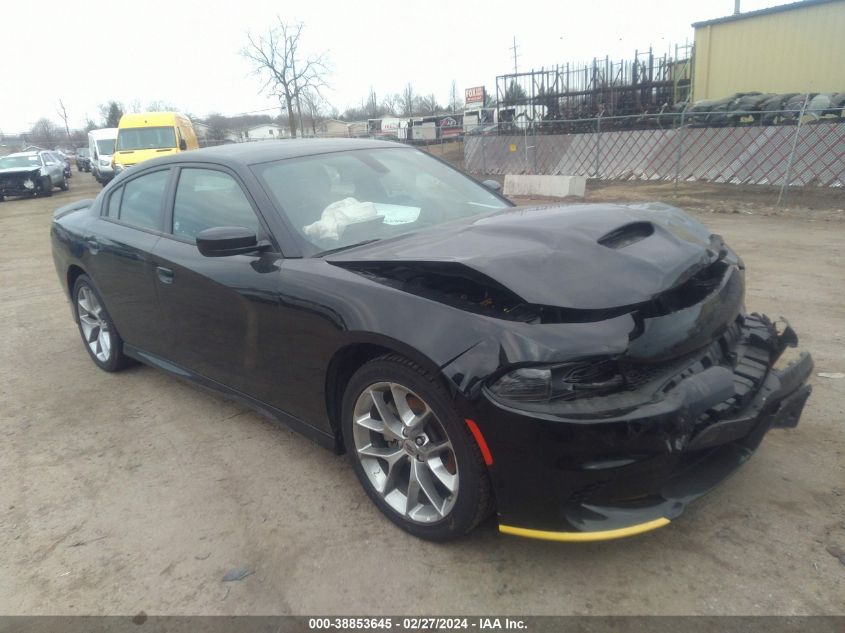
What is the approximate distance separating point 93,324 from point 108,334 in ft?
0.99

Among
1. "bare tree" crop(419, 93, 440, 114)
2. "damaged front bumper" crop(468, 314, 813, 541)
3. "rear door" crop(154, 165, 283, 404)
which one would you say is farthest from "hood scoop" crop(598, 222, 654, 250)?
"bare tree" crop(419, 93, 440, 114)

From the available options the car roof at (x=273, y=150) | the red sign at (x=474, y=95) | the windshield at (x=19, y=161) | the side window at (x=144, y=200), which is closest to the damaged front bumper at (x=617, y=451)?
A: the car roof at (x=273, y=150)

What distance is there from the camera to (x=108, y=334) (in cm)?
453

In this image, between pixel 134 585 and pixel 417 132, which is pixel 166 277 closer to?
pixel 134 585

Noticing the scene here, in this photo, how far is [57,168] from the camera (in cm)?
2348

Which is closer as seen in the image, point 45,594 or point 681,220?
point 45,594

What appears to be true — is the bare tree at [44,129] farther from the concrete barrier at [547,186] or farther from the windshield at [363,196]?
the windshield at [363,196]

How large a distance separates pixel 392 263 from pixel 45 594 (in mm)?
1880

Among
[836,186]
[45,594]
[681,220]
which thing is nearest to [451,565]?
[45,594]

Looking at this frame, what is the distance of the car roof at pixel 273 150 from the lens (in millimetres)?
3327

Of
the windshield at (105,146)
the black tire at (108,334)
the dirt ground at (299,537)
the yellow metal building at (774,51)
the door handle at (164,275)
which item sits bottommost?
the dirt ground at (299,537)

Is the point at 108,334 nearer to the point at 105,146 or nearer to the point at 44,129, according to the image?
the point at 105,146

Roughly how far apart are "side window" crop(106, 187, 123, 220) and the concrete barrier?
1047 cm

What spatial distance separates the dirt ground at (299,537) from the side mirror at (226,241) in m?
1.15
